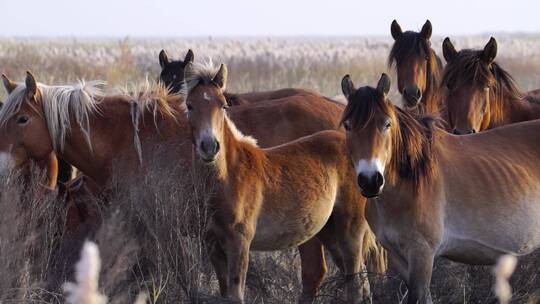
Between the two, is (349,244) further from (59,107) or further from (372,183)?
(59,107)

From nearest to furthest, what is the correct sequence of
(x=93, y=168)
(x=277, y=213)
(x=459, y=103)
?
(x=277, y=213), (x=93, y=168), (x=459, y=103)

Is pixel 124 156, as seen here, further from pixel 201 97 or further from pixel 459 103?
pixel 459 103

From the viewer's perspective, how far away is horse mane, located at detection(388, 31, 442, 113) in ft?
27.0

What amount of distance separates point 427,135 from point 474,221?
0.56 m

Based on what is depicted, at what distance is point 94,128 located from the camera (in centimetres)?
644

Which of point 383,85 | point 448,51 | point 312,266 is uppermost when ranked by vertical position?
point 383,85

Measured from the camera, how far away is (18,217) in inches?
207

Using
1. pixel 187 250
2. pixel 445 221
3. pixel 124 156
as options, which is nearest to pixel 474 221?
pixel 445 221

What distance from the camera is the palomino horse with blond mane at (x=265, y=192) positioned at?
565 cm

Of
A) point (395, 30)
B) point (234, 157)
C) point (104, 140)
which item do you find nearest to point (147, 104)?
point (104, 140)

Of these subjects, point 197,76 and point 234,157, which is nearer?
point 197,76

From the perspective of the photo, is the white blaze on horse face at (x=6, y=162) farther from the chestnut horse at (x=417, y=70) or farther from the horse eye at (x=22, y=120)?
the chestnut horse at (x=417, y=70)

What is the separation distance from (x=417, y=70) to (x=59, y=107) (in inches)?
130

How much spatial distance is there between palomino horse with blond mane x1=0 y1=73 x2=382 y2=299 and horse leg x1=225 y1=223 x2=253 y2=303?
68cm
